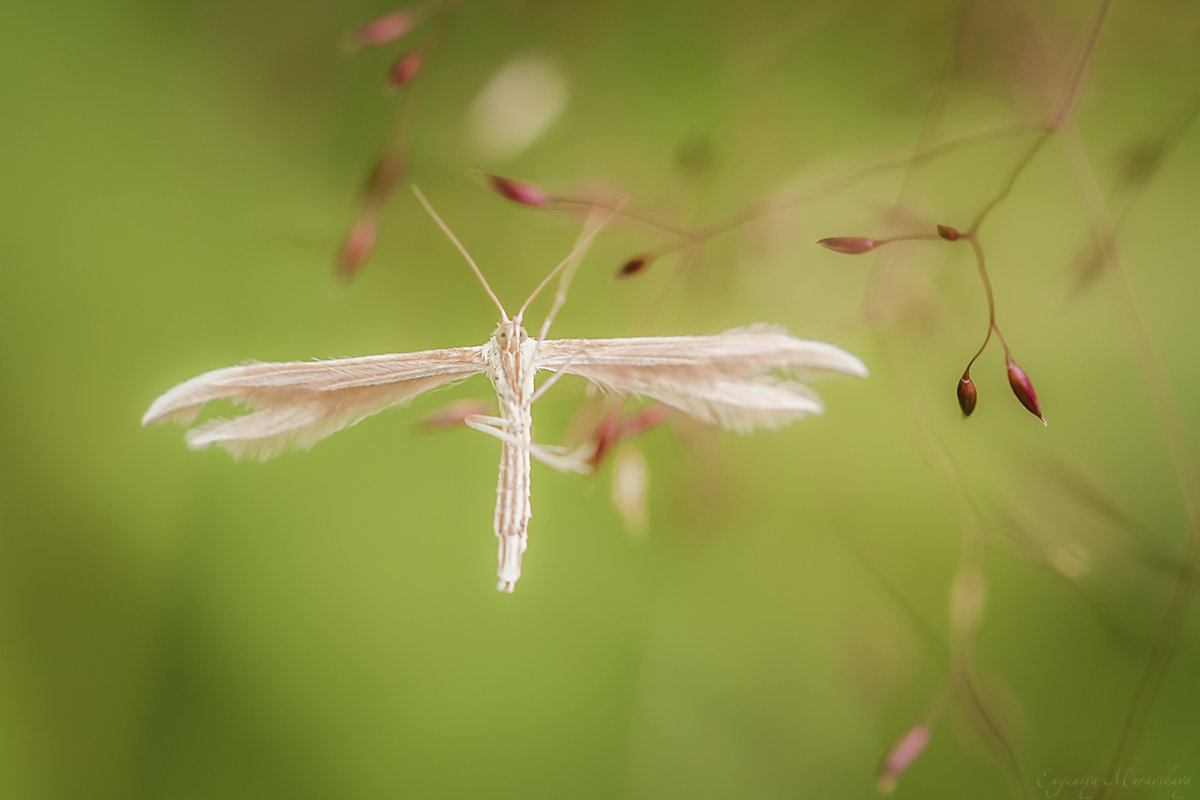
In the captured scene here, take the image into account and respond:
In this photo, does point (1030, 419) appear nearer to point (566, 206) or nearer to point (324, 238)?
point (566, 206)

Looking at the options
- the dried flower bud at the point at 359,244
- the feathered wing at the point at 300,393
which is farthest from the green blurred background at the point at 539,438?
the feathered wing at the point at 300,393

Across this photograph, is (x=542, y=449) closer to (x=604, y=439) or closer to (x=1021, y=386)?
(x=604, y=439)

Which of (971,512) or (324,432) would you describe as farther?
(971,512)

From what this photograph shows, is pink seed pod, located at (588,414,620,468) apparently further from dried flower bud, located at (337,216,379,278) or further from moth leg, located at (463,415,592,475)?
dried flower bud, located at (337,216,379,278)

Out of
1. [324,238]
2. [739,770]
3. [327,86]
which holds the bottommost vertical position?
[739,770]

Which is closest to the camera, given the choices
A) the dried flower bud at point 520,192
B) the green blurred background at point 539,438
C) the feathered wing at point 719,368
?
the feathered wing at point 719,368

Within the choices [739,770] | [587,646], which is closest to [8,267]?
[587,646]

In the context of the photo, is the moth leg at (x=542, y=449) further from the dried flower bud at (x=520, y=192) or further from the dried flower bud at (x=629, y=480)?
the dried flower bud at (x=520, y=192)
